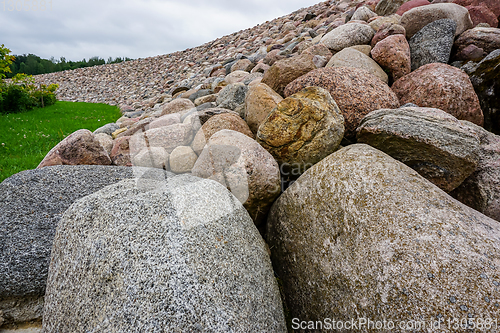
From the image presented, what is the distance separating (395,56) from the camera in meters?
4.25

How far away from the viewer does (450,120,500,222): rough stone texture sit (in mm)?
2475

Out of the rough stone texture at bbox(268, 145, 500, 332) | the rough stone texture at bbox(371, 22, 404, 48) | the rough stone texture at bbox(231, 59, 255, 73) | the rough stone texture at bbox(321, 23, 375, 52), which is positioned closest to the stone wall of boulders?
the rough stone texture at bbox(268, 145, 500, 332)

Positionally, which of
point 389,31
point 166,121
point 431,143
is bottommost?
point 431,143

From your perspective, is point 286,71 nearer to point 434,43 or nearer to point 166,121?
point 166,121

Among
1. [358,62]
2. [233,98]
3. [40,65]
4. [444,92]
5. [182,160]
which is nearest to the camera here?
[182,160]

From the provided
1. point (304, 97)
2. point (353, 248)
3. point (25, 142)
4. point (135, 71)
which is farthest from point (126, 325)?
point (135, 71)

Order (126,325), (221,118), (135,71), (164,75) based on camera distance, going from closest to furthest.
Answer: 1. (126,325)
2. (221,118)
3. (164,75)
4. (135,71)

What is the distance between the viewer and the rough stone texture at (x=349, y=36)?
5.39 metres

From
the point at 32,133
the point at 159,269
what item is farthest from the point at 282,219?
the point at 32,133

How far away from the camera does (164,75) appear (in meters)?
19.4

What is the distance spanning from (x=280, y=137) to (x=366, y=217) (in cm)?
139

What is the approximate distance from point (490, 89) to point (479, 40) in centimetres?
180

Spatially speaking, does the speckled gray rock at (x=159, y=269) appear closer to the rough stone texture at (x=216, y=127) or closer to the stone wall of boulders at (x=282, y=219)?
the stone wall of boulders at (x=282, y=219)

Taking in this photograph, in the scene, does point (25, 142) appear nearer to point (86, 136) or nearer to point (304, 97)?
point (86, 136)
